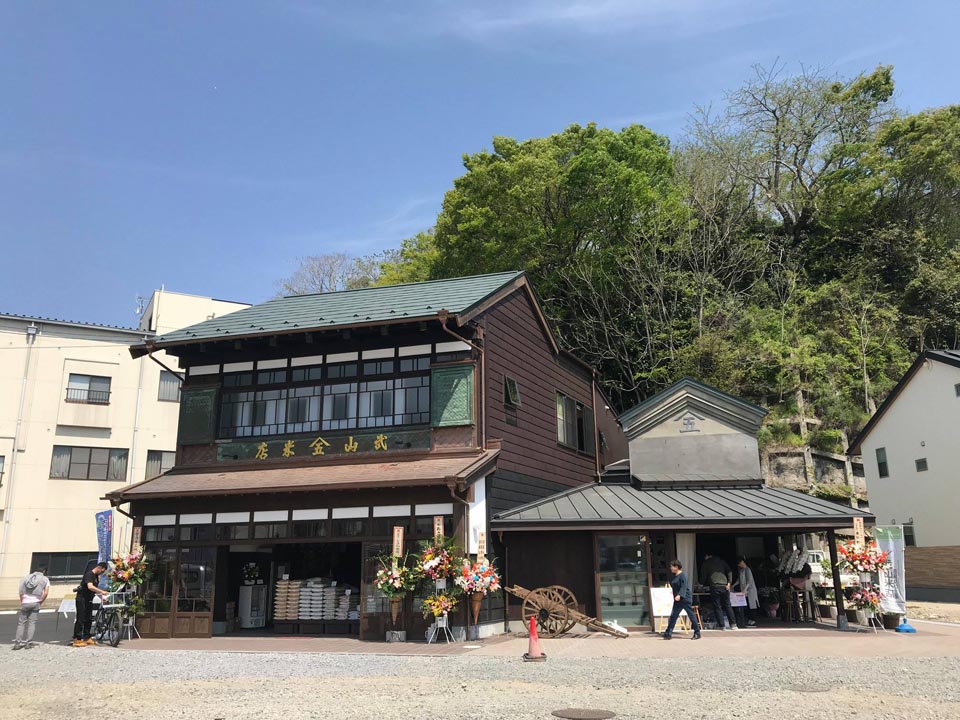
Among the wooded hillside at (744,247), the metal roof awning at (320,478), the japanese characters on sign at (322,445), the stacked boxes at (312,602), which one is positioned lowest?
the stacked boxes at (312,602)

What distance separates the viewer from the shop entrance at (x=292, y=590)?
17.5 metres

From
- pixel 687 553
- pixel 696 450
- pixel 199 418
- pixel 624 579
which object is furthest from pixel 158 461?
pixel 687 553

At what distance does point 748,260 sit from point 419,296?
2204 centimetres

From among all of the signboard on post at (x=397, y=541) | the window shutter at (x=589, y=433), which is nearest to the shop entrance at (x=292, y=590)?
the signboard on post at (x=397, y=541)

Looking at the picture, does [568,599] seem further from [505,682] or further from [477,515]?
[505,682]

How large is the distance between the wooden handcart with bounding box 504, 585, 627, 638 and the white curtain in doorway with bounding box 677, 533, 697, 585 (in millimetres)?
2548

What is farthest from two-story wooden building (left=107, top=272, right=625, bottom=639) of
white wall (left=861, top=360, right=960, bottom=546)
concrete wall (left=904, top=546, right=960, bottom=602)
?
white wall (left=861, top=360, right=960, bottom=546)

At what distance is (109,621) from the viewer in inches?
618

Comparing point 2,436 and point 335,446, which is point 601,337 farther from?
point 2,436

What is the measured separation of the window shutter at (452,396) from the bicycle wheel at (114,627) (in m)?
7.52

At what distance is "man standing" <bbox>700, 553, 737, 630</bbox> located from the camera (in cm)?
1593

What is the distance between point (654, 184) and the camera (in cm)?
3303

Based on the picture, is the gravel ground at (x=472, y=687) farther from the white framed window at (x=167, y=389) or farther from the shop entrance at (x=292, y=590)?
the white framed window at (x=167, y=389)

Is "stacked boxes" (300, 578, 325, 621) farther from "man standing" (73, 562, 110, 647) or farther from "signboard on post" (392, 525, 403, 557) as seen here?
"man standing" (73, 562, 110, 647)
